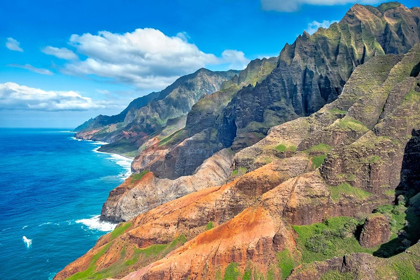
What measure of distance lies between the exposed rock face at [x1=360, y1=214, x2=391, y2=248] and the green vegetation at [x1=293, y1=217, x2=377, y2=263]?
122 centimetres

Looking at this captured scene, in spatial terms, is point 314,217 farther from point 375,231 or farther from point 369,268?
point 369,268

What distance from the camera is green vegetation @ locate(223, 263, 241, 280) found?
51.0 metres

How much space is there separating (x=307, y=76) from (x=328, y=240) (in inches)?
4040

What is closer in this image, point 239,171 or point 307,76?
point 239,171

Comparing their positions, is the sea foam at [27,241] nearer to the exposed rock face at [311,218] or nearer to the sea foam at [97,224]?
the sea foam at [97,224]

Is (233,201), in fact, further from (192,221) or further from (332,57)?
(332,57)

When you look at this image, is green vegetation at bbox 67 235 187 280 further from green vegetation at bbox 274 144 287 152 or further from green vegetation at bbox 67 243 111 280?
green vegetation at bbox 274 144 287 152

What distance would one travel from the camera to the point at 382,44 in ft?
513

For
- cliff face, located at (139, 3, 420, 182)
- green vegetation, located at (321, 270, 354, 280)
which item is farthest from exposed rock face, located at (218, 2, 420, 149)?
green vegetation, located at (321, 270, 354, 280)

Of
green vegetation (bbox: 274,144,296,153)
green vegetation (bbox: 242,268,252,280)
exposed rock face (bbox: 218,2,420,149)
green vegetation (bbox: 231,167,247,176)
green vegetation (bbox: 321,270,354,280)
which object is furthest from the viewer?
exposed rock face (bbox: 218,2,420,149)

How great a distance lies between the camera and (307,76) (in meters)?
142

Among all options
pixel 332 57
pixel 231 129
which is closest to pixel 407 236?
pixel 332 57

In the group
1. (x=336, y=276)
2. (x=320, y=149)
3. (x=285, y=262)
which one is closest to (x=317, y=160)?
(x=320, y=149)

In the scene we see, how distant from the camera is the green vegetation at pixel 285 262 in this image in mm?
50188
